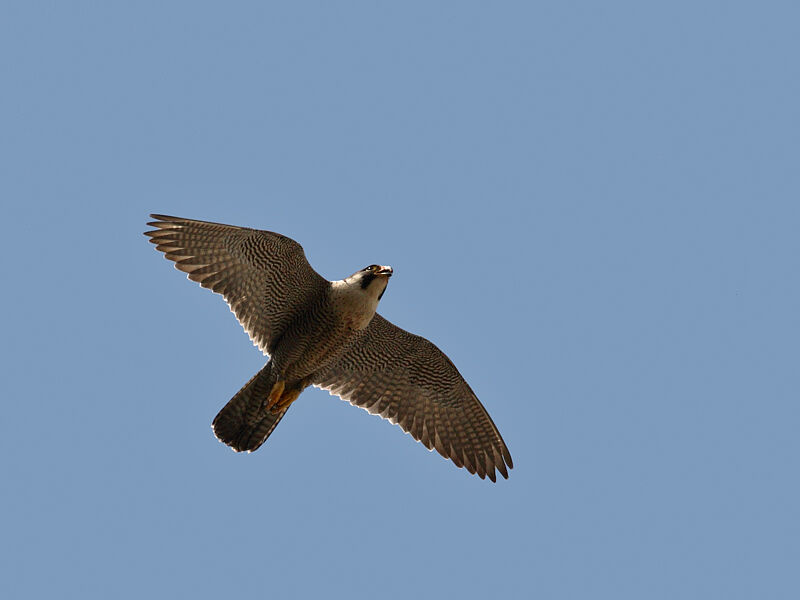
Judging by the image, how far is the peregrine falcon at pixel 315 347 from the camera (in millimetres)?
13422

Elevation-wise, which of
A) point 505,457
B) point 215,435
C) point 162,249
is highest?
point 505,457

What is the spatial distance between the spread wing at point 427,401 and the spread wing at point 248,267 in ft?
4.10

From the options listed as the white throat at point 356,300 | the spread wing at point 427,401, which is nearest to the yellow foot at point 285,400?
the spread wing at point 427,401

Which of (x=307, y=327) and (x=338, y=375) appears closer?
(x=307, y=327)

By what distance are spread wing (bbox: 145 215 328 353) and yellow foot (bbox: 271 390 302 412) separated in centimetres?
61

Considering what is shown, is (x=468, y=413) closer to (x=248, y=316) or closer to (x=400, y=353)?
(x=400, y=353)

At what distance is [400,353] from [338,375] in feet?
2.89

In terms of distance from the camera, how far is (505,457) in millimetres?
14898

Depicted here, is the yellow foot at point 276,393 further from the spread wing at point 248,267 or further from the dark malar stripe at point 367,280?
the dark malar stripe at point 367,280

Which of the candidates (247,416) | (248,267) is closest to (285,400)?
(247,416)

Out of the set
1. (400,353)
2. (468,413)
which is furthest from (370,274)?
(468,413)

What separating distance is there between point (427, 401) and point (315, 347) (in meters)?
2.07

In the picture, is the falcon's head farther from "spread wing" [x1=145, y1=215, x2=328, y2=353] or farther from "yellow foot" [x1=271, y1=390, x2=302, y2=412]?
"yellow foot" [x1=271, y1=390, x2=302, y2=412]

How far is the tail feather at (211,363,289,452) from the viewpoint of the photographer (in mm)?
13742
